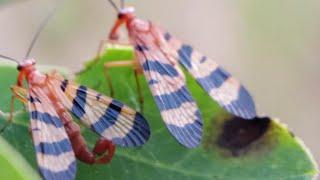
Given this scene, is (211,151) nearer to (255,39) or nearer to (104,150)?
(104,150)

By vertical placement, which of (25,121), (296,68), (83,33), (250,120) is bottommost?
(296,68)

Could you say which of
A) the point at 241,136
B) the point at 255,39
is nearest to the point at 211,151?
the point at 241,136

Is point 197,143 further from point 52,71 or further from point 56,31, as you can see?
point 56,31

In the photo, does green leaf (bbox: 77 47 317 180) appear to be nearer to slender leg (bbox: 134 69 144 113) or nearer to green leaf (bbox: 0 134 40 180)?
slender leg (bbox: 134 69 144 113)

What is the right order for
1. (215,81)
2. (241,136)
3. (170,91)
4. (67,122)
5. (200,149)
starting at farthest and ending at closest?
(215,81) < (170,91) < (67,122) < (241,136) < (200,149)

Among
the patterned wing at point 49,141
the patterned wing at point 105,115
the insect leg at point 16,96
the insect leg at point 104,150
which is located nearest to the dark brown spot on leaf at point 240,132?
the patterned wing at point 105,115

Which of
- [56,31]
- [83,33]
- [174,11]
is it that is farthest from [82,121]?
[174,11]
